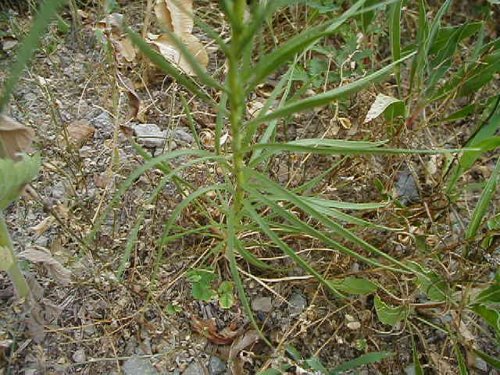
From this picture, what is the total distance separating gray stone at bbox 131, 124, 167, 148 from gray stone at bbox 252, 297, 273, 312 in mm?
403

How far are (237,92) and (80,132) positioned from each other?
607mm

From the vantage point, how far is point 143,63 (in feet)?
4.78

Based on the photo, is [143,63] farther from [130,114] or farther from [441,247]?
[441,247]

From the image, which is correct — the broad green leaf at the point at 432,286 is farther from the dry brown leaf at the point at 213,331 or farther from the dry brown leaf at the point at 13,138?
the dry brown leaf at the point at 13,138

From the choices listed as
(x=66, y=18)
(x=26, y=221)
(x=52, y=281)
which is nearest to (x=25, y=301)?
(x=52, y=281)

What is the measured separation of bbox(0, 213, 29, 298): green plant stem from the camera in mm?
998

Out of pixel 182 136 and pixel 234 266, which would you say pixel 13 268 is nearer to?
pixel 234 266

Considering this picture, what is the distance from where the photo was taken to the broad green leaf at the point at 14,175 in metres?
Answer: 0.89

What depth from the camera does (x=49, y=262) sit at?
3.56 ft

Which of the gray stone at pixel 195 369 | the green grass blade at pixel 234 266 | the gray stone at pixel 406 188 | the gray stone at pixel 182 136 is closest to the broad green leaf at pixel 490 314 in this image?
the gray stone at pixel 406 188

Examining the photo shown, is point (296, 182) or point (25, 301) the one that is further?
point (296, 182)

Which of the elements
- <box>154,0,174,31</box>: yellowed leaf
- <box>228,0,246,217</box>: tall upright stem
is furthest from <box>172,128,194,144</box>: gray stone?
<box>228,0,246,217</box>: tall upright stem

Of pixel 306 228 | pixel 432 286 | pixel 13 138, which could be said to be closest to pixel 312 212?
pixel 306 228

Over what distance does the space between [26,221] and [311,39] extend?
72 cm
